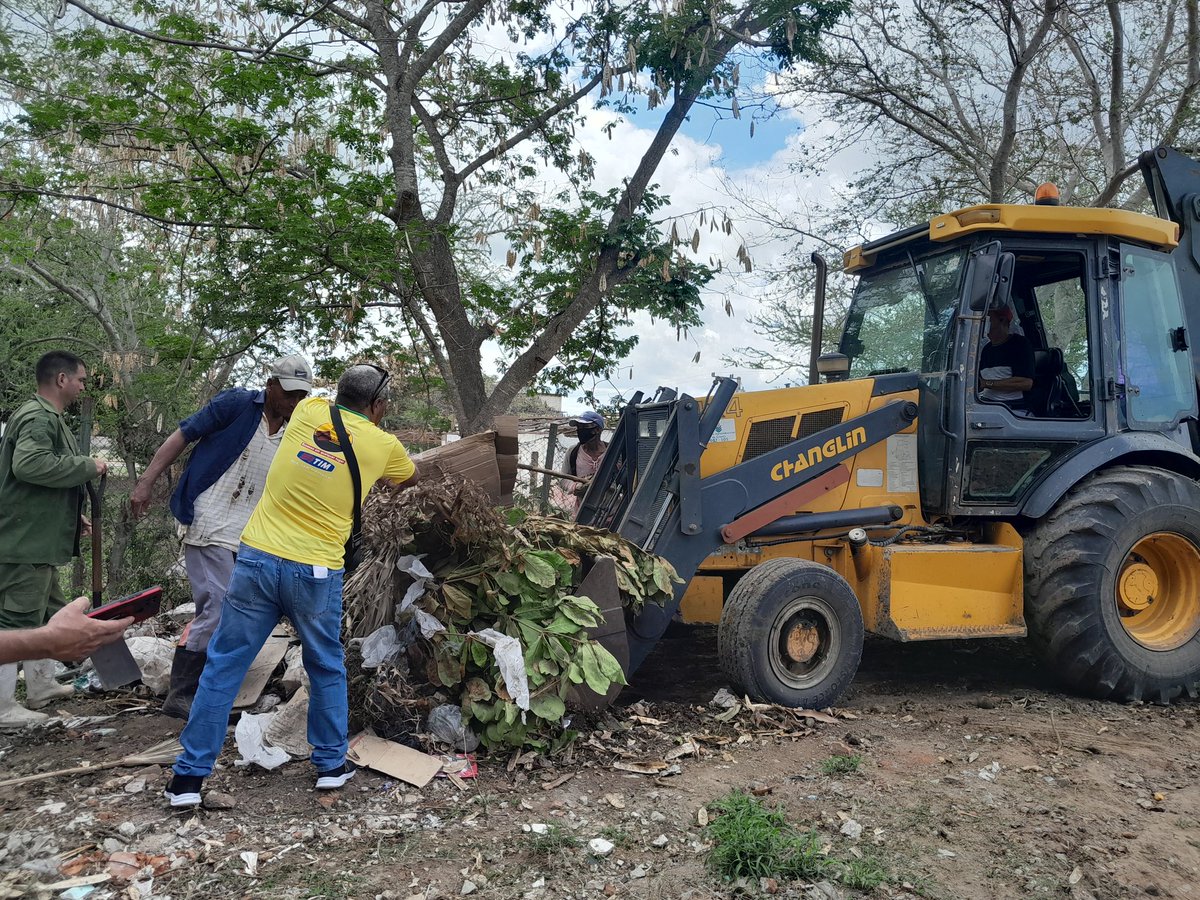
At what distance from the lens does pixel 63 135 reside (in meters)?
7.93

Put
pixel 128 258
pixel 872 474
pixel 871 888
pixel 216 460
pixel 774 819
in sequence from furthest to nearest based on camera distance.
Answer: pixel 128 258
pixel 872 474
pixel 216 460
pixel 774 819
pixel 871 888

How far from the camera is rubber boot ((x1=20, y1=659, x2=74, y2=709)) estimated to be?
486 centimetres

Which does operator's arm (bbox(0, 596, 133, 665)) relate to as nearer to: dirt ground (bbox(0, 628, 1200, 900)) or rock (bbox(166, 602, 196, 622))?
dirt ground (bbox(0, 628, 1200, 900))

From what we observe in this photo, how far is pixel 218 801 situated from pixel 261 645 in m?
0.63

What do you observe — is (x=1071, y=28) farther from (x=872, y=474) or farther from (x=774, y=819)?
(x=774, y=819)

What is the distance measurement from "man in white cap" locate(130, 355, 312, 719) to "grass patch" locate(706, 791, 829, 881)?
2.74 m

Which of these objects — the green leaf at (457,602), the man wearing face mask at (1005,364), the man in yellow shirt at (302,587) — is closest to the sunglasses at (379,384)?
the man in yellow shirt at (302,587)

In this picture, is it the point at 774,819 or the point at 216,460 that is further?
the point at 216,460

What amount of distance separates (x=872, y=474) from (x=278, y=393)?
3565mm

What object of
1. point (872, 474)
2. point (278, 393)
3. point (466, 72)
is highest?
point (466, 72)

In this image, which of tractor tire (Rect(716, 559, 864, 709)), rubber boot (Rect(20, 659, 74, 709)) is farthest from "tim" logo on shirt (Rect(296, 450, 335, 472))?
rubber boot (Rect(20, 659, 74, 709))

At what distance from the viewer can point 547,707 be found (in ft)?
13.8

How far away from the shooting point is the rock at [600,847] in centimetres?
331

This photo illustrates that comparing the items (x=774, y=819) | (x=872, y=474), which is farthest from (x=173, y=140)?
(x=774, y=819)
